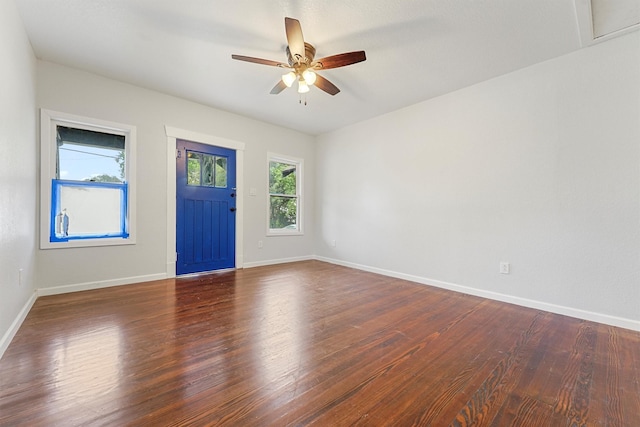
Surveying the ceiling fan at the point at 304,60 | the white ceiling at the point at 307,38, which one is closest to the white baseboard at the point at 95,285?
the white ceiling at the point at 307,38

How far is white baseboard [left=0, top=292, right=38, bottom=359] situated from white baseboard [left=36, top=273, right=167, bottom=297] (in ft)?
0.54

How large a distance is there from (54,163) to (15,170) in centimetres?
115

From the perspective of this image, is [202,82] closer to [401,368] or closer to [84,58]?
[84,58]

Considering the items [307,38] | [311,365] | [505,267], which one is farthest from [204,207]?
[505,267]

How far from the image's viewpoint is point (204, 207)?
414 centimetres

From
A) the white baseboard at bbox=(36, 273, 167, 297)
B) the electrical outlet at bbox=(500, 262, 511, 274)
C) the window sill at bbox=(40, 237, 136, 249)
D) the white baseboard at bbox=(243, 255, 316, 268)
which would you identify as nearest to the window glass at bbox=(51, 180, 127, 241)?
the window sill at bbox=(40, 237, 136, 249)

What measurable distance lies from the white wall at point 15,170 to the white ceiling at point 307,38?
386 mm

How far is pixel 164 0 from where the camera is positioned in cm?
205

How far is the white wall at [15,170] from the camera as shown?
177 centimetres

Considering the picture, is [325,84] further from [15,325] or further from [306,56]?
[15,325]

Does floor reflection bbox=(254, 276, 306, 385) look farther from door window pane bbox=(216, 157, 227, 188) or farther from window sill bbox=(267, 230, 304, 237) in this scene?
door window pane bbox=(216, 157, 227, 188)

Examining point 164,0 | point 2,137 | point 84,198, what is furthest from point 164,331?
point 164,0

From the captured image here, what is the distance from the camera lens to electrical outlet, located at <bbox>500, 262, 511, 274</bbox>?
116 inches

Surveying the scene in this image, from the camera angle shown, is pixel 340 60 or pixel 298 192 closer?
pixel 340 60
